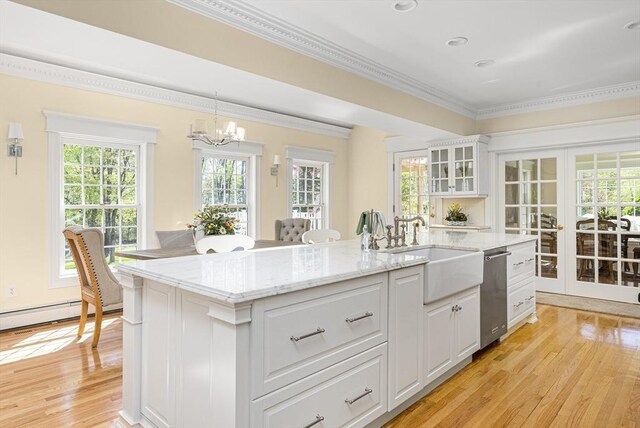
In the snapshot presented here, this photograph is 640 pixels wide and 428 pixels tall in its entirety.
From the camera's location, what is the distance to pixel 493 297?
3.32 m

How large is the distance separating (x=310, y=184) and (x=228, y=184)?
172cm

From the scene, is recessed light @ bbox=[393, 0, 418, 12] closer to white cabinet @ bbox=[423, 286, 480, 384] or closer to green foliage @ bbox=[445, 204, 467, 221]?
white cabinet @ bbox=[423, 286, 480, 384]

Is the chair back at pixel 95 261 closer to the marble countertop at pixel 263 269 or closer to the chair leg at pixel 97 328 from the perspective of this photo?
the chair leg at pixel 97 328

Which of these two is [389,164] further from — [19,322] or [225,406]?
[225,406]

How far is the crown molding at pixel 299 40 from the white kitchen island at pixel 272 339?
1.75 meters

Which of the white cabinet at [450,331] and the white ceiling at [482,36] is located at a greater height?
the white ceiling at [482,36]

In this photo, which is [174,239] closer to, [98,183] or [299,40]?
[98,183]

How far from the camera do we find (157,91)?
4973mm

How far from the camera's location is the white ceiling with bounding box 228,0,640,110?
2.98 metres

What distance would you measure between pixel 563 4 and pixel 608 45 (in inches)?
44.2

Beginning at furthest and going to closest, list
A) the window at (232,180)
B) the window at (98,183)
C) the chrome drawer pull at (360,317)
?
the window at (232,180)
the window at (98,183)
the chrome drawer pull at (360,317)

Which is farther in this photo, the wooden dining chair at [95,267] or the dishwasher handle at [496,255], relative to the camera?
the wooden dining chair at [95,267]

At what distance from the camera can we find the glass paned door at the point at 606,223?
489 cm

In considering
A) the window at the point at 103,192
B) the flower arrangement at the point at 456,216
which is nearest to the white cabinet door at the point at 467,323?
the flower arrangement at the point at 456,216
